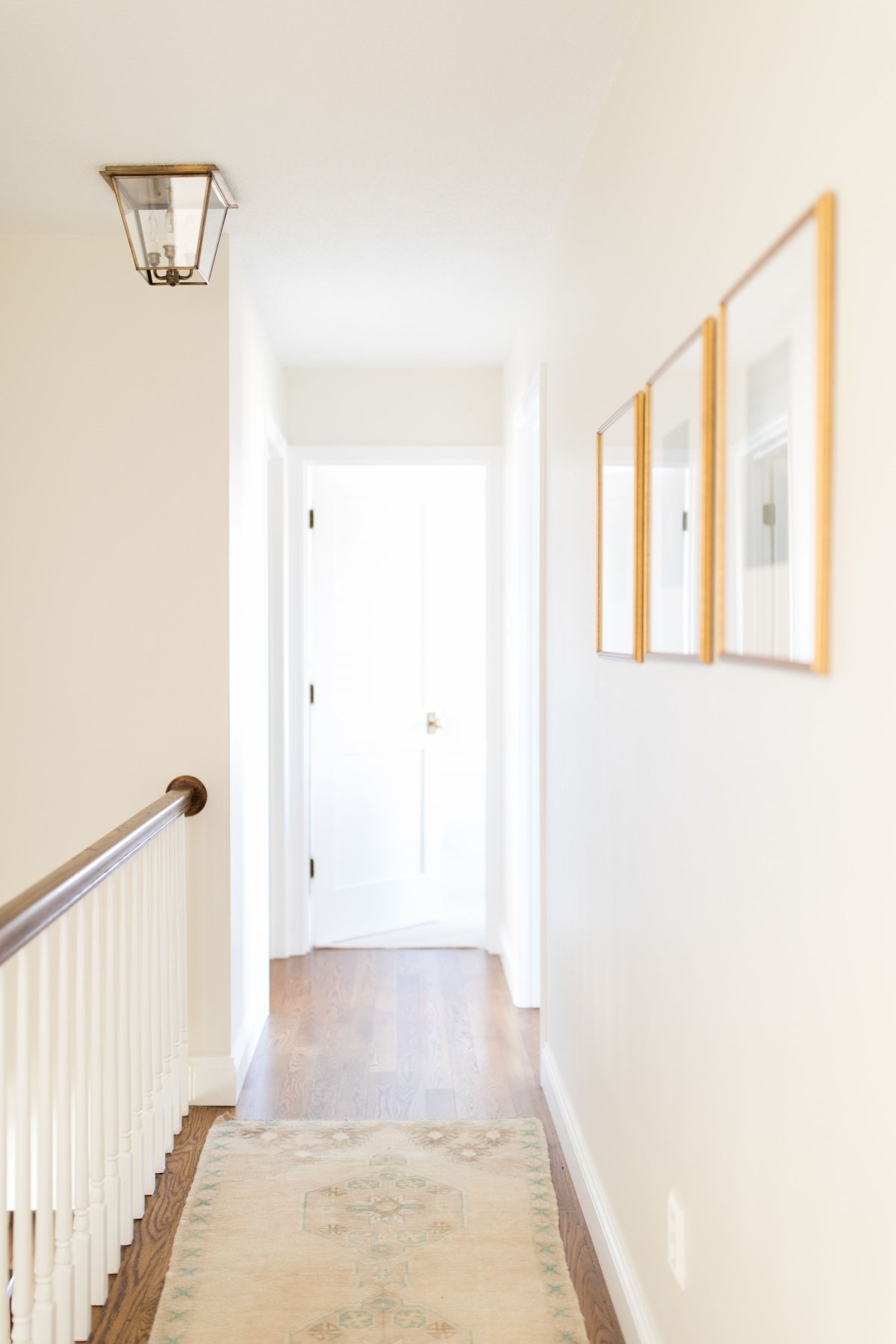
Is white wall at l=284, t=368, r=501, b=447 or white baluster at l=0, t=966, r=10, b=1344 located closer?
white baluster at l=0, t=966, r=10, b=1344

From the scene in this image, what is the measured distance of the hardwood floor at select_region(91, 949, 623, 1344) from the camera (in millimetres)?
2324

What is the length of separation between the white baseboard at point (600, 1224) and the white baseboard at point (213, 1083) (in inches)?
36.3

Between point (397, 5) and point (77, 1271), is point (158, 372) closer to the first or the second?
point (397, 5)

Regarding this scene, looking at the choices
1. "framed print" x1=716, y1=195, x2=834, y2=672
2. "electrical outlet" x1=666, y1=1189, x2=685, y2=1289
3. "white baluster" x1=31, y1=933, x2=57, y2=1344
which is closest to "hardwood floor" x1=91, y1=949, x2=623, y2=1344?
"white baluster" x1=31, y1=933, x2=57, y2=1344

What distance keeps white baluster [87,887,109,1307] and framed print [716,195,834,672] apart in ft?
4.64

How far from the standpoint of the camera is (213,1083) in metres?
3.20

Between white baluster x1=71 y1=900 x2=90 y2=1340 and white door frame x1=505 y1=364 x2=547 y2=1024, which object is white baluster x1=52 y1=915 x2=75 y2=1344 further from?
white door frame x1=505 y1=364 x2=547 y2=1024

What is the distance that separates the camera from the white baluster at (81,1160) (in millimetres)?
2031

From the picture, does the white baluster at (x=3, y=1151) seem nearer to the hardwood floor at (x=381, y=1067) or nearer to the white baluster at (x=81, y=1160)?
the white baluster at (x=81, y=1160)

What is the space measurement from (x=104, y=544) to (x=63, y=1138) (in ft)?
5.69

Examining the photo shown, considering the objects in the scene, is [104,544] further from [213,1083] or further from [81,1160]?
[81,1160]

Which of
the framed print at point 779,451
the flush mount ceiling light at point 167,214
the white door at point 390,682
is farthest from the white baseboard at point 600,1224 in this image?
the flush mount ceiling light at point 167,214

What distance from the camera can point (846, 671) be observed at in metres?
1.02

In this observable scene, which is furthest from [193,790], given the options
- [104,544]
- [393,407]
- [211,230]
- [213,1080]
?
[393,407]
